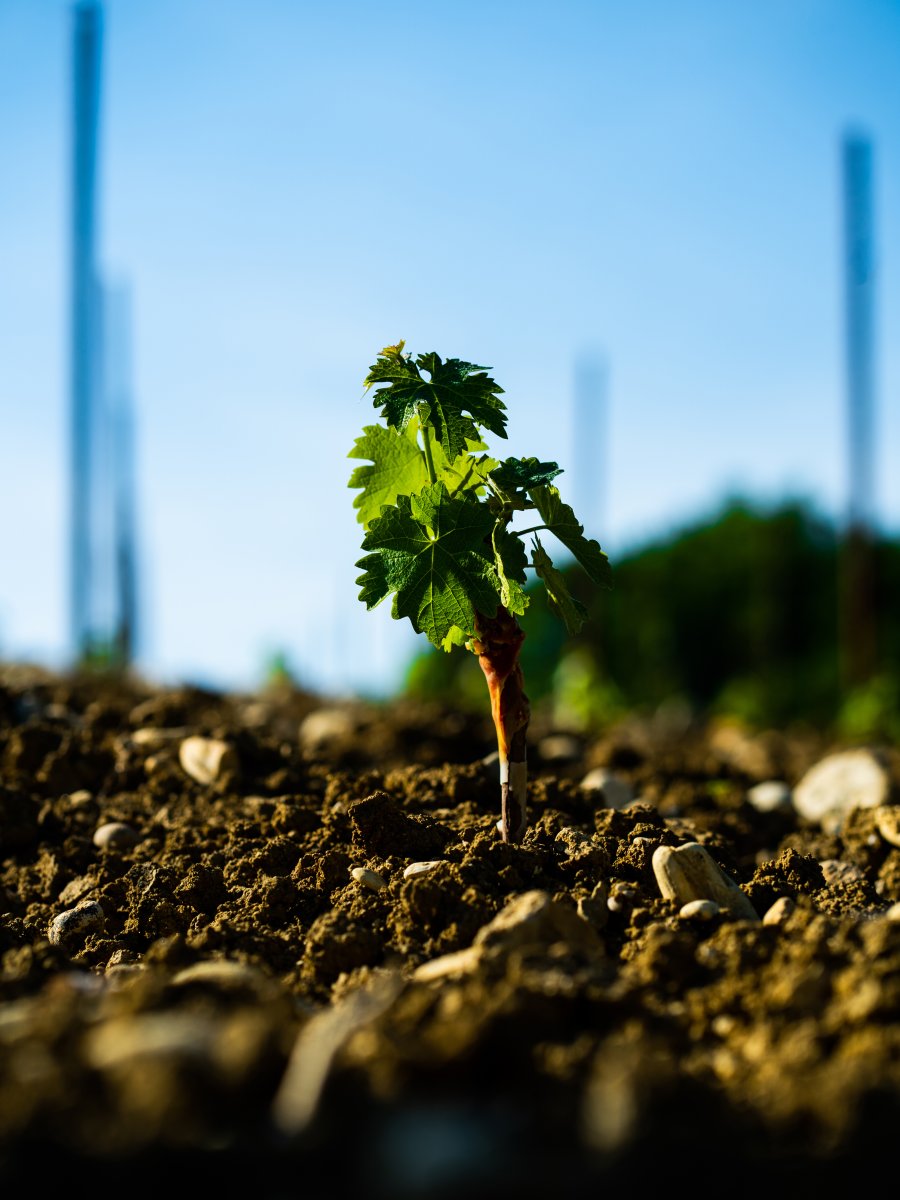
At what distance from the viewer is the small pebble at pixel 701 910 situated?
2.64 m

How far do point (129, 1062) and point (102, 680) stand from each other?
6.52 metres

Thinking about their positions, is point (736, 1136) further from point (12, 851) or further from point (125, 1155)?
point (12, 851)

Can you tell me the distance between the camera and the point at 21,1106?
5.19 ft

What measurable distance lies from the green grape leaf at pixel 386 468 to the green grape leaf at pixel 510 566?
0.33 meters

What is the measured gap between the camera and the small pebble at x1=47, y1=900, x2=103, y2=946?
2992mm

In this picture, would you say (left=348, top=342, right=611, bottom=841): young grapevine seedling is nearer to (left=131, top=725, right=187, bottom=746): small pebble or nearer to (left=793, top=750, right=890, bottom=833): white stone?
(left=131, top=725, right=187, bottom=746): small pebble

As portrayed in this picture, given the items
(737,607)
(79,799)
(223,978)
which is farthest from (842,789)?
(737,607)

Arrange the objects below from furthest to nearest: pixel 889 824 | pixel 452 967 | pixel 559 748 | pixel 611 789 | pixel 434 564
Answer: pixel 559 748 → pixel 611 789 → pixel 889 824 → pixel 434 564 → pixel 452 967

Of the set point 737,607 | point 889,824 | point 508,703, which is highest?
point 737,607

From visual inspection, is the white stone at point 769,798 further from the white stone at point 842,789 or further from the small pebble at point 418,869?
the small pebble at point 418,869

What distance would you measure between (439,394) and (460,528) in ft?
1.18

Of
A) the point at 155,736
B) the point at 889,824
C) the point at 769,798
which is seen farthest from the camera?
the point at 769,798

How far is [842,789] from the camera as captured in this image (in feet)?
17.7

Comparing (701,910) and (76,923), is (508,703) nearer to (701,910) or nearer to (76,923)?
(701,910)
